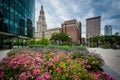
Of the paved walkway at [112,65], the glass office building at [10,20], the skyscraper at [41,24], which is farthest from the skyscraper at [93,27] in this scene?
the paved walkway at [112,65]

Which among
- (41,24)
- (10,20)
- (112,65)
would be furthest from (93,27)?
(112,65)

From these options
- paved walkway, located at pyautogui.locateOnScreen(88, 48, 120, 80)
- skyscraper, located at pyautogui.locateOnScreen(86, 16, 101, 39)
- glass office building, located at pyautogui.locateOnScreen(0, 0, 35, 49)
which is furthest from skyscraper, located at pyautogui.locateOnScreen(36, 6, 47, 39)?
paved walkway, located at pyautogui.locateOnScreen(88, 48, 120, 80)

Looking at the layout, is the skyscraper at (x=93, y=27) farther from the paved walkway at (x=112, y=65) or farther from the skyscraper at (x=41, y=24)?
the paved walkway at (x=112, y=65)

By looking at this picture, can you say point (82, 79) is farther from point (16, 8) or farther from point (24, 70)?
point (16, 8)

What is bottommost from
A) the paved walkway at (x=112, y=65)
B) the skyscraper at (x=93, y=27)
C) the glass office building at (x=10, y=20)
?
the paved walkway at (x=112, y=65)

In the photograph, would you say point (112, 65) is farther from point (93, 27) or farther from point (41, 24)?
point (41, 24)

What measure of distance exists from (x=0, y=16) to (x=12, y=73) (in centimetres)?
2119

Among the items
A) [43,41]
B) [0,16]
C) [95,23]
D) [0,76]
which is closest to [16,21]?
[0,16]

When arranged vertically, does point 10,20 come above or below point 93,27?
below

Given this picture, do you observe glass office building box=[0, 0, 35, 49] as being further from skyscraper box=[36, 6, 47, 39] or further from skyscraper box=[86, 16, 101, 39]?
skyscraper box=[86, 16, 101, 39]

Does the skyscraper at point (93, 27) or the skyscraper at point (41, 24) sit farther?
the skyscraper at point (41, 24)

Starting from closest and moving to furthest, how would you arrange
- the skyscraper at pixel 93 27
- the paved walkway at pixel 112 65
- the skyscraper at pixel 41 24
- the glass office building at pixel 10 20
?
the paved walkway at pixel 112 65 < the glass office building at pixel 10 20 < the skyscraper at pixel 93 27 < the skyscraper at pixel 41 24

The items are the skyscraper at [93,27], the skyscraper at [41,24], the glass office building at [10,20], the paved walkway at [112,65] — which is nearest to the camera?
the paved walkway at [112,65]

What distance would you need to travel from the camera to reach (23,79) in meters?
2.38
